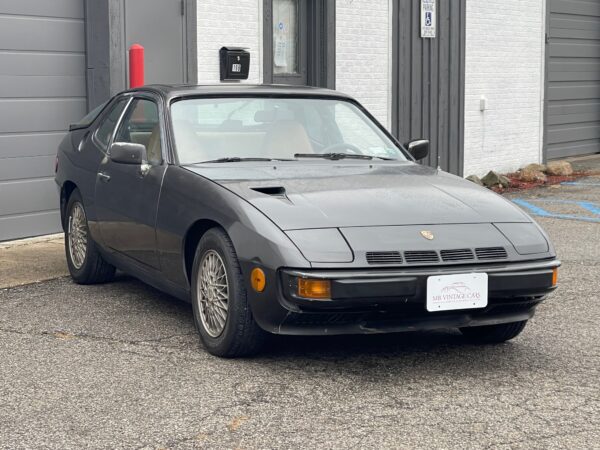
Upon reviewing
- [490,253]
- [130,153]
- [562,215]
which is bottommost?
[562,215]

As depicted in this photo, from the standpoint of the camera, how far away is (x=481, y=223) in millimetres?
5375

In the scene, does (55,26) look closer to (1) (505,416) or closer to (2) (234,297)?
(2) (234,297)

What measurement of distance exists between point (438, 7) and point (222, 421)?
34.4ft

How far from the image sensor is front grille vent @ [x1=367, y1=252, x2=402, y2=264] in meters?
4.98

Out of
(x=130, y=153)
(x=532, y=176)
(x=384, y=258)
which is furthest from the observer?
(x=532, y=176)

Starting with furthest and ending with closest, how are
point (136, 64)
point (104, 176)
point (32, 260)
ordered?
point (136, 64) < point (32, 260) < point (104, 176)

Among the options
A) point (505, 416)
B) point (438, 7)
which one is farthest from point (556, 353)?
point (438, 7)

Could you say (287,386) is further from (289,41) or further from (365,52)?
(365,52)

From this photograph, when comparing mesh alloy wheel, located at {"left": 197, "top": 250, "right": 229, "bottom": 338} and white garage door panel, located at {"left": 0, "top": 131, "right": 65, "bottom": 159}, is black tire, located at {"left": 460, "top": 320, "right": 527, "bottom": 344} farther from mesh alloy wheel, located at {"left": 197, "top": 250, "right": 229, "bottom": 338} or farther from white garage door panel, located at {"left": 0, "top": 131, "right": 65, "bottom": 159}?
white garage door panel, located at {"left": 0, "top": 131, "right": 65, "bottom": 159}

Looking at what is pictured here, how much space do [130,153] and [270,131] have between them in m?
0.81

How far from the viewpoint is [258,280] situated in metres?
5.08

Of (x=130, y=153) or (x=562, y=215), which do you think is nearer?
(x=130, y=153)

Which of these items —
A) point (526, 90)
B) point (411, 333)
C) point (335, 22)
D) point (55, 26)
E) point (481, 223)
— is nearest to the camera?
point (481, 223)

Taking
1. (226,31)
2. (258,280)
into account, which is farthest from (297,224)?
(226,31)
